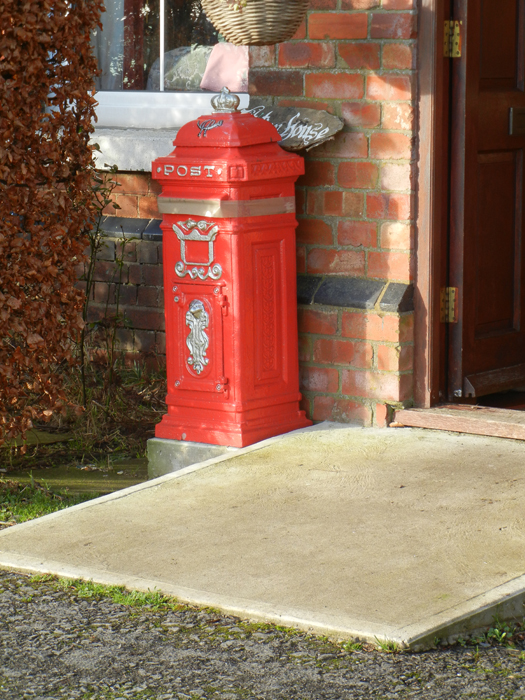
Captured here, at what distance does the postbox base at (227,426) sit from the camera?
5.00 meters

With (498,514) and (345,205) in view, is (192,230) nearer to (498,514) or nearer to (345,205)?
(345,205)

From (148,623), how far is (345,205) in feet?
7.77

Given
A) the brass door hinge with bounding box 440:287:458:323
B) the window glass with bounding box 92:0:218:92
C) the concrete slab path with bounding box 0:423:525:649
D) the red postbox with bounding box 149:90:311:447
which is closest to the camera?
the concrete slab path with bounding box 0:423:525:649

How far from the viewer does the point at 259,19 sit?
15.6ft

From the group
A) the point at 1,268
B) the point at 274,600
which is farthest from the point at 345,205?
the point at 274,600

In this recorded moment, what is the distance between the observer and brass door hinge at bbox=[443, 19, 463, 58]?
16.6 ft

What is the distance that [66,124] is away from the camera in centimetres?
493

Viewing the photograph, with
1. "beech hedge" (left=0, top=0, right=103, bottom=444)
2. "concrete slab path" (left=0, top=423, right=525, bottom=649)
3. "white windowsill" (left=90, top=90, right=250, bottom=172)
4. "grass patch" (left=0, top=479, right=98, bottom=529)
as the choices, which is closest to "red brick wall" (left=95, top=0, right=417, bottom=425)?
"concrete slab path" (left=0, top=423, right=525, bottom=649)

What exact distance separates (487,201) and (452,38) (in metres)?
0.80

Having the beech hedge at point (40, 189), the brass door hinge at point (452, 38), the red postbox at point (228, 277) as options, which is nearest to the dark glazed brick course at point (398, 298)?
the red postbox at point (228, 277)

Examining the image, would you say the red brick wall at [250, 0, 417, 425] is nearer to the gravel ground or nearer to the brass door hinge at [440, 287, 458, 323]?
the brass door hinge at [440, 287, 458, 323]

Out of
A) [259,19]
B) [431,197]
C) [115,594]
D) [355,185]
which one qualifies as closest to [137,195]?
[355,185]

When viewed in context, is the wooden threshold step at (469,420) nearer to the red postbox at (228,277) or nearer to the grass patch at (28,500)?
the red postbox at (228,277)

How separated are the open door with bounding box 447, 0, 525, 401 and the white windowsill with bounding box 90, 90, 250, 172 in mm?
1454
